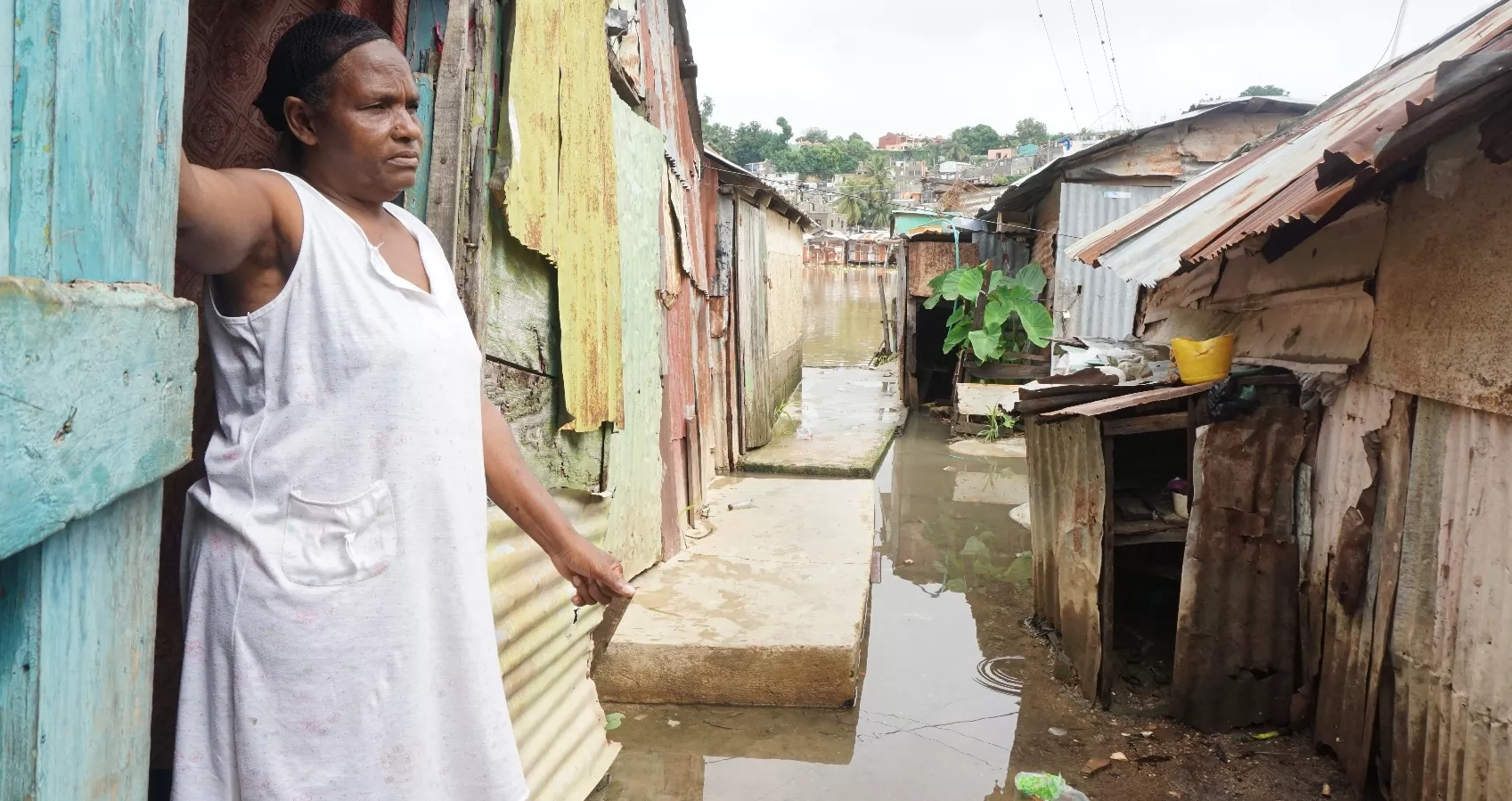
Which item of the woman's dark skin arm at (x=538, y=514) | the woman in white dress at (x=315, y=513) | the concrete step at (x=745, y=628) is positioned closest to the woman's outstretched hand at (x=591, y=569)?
the woman's dark skin arm at (x=538, y=514)

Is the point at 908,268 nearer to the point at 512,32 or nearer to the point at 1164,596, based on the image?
the point at 1164,596

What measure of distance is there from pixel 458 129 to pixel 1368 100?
4019 mm

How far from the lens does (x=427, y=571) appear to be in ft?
4.46

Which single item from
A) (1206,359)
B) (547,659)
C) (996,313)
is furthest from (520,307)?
(996,313)

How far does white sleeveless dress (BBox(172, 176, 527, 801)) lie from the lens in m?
1.25

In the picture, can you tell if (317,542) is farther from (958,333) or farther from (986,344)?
(958,333)

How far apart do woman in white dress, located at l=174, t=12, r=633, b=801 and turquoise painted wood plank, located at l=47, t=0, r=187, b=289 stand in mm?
135

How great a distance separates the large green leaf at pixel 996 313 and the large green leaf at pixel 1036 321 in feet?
0.54

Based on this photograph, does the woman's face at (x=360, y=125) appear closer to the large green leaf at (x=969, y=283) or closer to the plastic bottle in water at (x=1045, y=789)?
the plastic bottle in water at (x=1045, y=789)

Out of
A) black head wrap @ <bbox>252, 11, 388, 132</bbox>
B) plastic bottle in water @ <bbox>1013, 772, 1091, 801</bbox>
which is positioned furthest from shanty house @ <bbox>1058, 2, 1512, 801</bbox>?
black head wrap @ <bbox>252, 11, 388, 132</bbox>

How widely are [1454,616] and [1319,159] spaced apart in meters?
1.63

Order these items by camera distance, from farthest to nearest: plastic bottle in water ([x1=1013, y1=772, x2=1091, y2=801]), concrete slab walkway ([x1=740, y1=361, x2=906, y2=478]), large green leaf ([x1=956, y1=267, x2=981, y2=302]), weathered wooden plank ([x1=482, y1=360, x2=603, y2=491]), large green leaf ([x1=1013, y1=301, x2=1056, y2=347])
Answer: large green leaf ([x1=956, y1=267, x2=981, y2=302]), large green leaf ([x1=1013, y1=301, x2=1056, y2=347]), concrete slab walkway ([x1=740, y1=361, x2=906, y2=478]), plastic bottle in water ([x1=1013, y1=772, x2=1091, y2=801]), weathered wooden plank ([x1=482, y1=360, x2=603, y2=491])

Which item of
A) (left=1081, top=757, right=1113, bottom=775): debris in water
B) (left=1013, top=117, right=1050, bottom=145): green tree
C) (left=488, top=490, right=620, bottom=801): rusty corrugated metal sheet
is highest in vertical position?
(left=1013, top=117, right=1050, bottom=145): green tree

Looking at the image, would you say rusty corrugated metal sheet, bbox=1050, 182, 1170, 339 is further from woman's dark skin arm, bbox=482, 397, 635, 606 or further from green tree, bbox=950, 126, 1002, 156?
green tree, bbox=950, 126, 1002, 156
